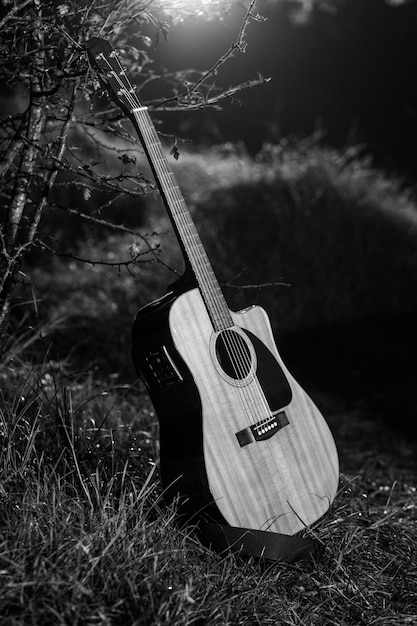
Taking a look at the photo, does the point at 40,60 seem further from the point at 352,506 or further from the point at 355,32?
the point at 355,32

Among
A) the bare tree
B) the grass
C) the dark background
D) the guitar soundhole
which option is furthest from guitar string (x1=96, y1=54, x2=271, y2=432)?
the dark background

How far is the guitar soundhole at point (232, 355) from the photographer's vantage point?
2.59 m

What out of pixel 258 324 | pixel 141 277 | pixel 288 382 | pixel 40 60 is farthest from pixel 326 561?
pixel 141 277

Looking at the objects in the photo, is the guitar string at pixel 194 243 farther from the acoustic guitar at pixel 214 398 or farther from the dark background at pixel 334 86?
the dark background at pixel 334 86

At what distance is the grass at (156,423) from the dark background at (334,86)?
302cm

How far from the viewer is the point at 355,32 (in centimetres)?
1096

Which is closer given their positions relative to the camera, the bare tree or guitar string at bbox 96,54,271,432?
guitar string at bbox 96,54,271,432

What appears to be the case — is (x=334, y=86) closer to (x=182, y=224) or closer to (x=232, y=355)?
(x=182, y=224)

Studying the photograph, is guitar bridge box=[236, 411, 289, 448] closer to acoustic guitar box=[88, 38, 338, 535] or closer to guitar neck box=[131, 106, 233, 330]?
acoustic guitar box=[88, 38, 338, 535]

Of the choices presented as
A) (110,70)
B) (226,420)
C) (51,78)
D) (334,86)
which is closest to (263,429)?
(226,420)

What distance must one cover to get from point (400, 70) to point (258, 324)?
9480 millimetres

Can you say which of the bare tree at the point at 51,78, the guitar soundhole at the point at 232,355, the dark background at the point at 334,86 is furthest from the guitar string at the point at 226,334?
the dark background at the point at 334,86

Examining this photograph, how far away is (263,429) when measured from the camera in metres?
2.62

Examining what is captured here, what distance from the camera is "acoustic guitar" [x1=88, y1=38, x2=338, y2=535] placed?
2.48m
